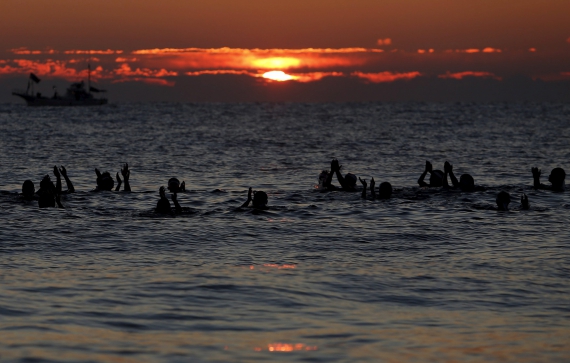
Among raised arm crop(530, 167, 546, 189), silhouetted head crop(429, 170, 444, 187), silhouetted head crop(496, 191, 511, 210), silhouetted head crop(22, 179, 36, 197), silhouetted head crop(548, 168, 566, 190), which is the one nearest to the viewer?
silhouetted head crop(496, 191, 511, 210)

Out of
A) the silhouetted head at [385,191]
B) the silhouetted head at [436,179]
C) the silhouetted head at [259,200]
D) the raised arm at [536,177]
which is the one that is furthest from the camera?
the silhouetted head at [436,179]

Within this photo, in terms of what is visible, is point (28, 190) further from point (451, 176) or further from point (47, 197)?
point (451, 176)

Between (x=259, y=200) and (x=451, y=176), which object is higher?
(x=451, y=176)

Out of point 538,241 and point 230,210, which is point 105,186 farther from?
point 538,241

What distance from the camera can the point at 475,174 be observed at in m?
39.7

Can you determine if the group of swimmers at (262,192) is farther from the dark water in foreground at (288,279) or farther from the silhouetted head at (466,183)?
the dark water in foreground at (288,279)

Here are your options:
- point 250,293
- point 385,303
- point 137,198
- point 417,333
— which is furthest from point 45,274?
point 137,198

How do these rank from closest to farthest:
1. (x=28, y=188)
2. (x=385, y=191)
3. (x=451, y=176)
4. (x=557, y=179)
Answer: (x=28, y=188)
(x=385, y=191)
(x=451, y=176)
(x=557, y=179)

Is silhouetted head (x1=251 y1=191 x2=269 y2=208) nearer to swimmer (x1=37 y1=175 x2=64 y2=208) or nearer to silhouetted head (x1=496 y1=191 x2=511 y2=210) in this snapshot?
swimmer (x1=37 y1=175 x2=64 y2=208)

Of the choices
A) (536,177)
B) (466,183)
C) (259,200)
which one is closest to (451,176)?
(466,183)

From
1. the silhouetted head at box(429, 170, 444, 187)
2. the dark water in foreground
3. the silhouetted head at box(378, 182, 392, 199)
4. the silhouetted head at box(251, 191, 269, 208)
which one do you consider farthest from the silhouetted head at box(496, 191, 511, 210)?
the silhouetted head at box(251, 191, 269, 208)

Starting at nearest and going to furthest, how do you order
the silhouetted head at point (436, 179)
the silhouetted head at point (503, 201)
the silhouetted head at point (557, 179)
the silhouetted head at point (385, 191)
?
the silhouetted head at point (503, 201)
the silhouetted head at point (385, 191)
the silhouetted head at point (557, 179)
the silhouetted head at point (436, 179)

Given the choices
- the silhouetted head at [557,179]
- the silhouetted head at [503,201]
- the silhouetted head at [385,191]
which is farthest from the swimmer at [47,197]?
the silhouetted head at [557,179]

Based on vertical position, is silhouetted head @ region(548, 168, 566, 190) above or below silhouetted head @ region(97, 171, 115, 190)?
above
